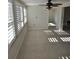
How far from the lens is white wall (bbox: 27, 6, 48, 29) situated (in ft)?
40.0

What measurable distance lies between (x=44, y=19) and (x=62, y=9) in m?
1.92

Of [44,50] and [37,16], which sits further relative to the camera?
[37,16]

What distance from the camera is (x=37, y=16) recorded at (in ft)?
40.2

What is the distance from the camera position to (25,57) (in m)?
4.55

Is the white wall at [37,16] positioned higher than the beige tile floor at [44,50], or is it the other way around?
the white wall at [37,16]

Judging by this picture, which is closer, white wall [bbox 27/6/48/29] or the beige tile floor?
the beige tile floor

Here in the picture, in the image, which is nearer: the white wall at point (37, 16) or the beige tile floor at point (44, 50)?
the beige tile floor at point (44, 50)

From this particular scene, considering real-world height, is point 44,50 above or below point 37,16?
below

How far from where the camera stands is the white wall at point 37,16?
1218 centimetres

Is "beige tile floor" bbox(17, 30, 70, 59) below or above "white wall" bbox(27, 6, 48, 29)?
below
